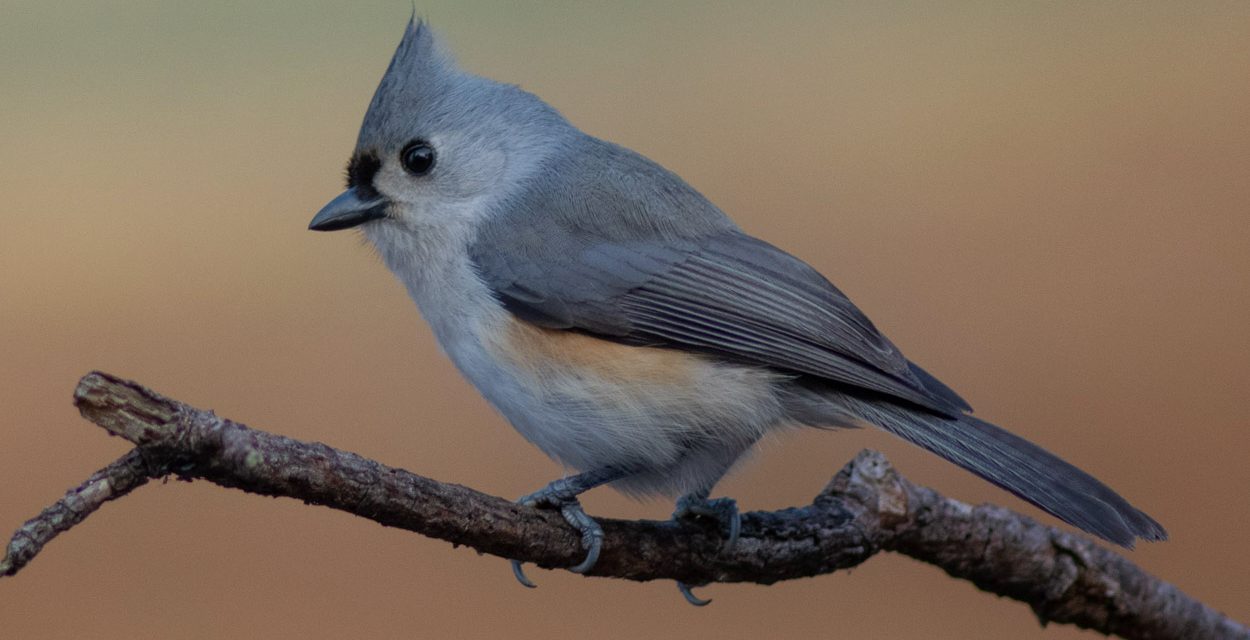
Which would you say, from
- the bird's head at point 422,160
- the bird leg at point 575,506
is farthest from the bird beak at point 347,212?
the bird leg at point 575,506

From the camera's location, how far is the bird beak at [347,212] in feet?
7.02

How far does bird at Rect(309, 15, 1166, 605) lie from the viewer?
74.8 inches

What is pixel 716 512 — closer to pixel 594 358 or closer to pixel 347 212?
pixel 594 358

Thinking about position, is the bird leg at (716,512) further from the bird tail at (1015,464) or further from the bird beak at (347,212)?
the bird beak at (347,212)

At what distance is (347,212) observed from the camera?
7.05 feet

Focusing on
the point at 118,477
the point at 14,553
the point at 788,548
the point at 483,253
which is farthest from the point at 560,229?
the point at 14,553

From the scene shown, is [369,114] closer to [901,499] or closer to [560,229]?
[560,229]

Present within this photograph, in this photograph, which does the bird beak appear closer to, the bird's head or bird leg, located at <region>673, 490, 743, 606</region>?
the bird's head

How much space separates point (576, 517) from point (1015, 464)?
736 millimetres

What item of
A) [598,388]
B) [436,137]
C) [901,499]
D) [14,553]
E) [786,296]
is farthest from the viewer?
[436,137]

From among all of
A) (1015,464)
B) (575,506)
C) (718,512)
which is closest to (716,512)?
(718,512)

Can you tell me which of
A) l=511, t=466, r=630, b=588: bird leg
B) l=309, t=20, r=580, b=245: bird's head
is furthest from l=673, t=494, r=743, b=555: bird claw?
l=309, t=20, r=580, b=245: bird's head

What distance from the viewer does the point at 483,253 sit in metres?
2.11

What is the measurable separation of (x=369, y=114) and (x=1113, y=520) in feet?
5.02
